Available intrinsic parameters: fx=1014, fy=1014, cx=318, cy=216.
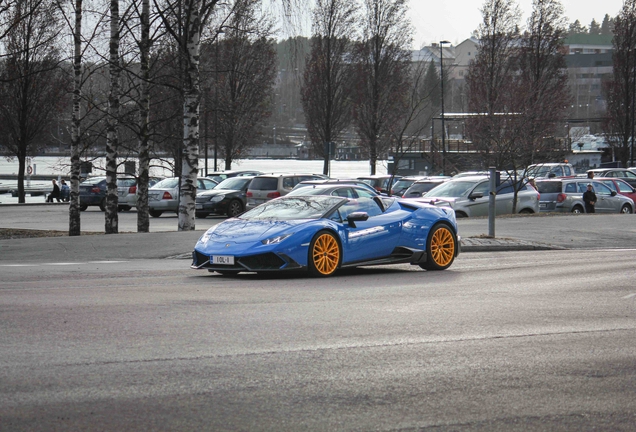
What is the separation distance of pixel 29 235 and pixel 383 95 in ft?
141

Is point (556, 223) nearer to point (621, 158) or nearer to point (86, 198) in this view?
point (86, 198)

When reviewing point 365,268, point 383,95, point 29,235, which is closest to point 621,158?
point 383,95

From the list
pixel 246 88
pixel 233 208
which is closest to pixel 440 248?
pixel 233 208

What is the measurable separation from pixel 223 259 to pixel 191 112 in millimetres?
10070

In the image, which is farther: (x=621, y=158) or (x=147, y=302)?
(x=621, y=158)

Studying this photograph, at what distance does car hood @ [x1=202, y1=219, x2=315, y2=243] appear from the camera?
13391mm

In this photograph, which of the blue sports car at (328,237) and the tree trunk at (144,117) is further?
the tree trunk at (144,117)

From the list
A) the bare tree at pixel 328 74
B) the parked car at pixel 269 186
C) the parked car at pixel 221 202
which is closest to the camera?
the parked car at pixel 269 186

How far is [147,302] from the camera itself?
999 cm

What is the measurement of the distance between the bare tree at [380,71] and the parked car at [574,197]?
26.4 meters

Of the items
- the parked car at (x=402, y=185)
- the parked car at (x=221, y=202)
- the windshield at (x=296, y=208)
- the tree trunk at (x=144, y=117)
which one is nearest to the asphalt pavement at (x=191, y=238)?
the parked car at (x=221, y=202)

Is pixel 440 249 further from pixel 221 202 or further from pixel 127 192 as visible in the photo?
pixel 127 192

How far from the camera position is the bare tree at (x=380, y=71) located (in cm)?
6341

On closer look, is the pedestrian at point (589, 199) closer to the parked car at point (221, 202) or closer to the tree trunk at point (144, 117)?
the parked car at point (221, 202)
